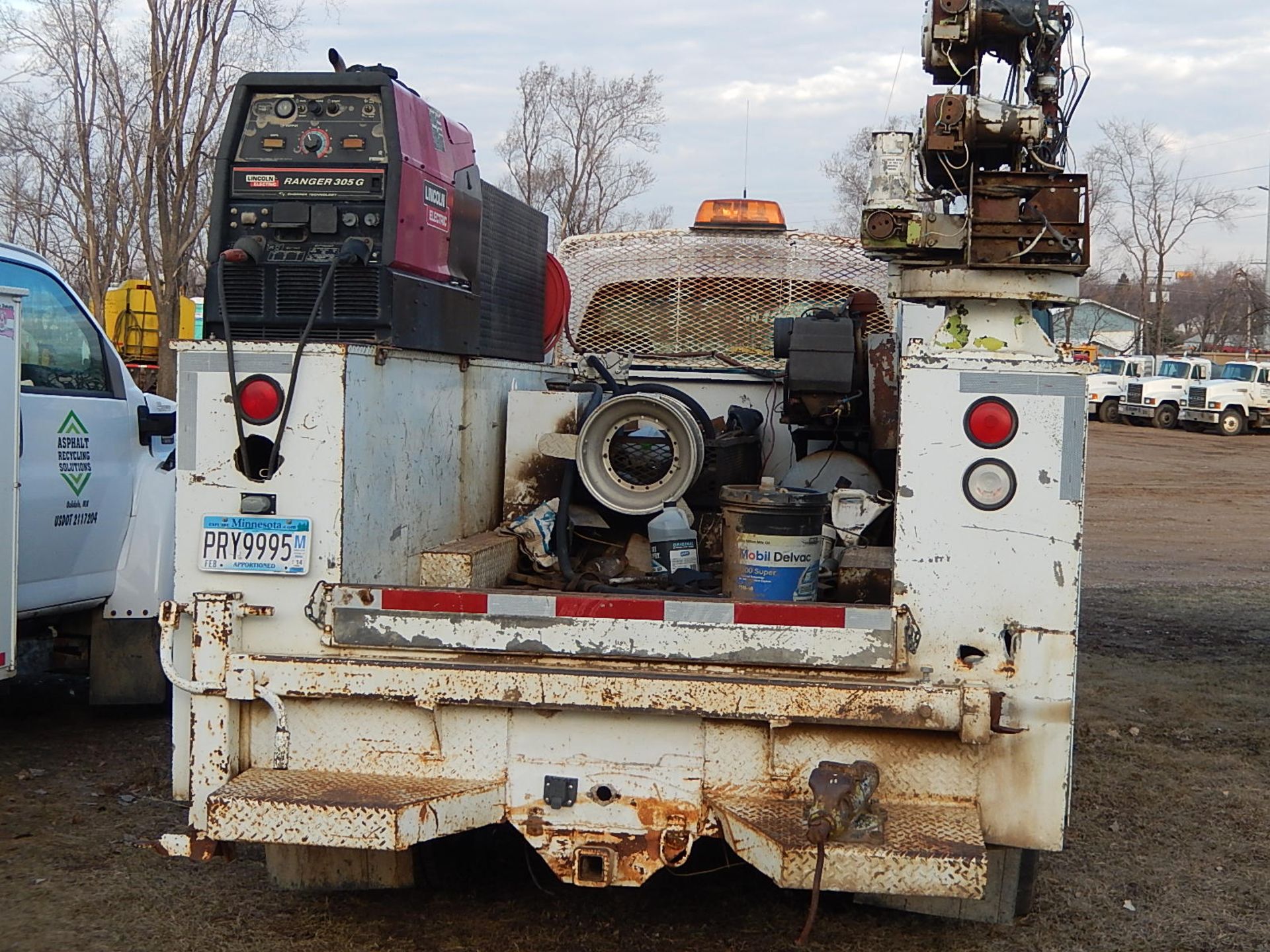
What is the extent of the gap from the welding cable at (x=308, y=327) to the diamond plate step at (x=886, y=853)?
4.64ft

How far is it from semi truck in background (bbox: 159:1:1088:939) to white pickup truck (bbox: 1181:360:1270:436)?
33.2 m

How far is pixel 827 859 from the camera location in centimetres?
319

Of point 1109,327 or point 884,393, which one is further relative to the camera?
point 1109,327

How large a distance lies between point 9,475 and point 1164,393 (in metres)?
34.9

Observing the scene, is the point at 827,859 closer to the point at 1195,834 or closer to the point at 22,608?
the point at 1195,834

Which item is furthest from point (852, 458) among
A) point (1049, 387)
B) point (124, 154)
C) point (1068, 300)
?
point (124, 154)

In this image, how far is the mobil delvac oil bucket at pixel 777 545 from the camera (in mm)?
3842

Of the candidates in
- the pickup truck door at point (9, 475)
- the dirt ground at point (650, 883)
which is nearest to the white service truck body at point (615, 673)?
the dirt ground at point (650, 883)

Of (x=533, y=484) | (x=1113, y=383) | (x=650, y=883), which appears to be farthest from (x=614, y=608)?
(x=1113, y=383)

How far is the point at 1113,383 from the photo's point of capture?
39094 millimetres

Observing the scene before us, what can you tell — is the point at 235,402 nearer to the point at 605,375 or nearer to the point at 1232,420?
the point at 605,375

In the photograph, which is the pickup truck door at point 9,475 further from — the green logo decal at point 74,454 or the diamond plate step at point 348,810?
the diamond plate step at point 348,810

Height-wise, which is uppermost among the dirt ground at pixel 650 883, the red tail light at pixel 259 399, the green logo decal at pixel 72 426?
the red tail light at pixel 259 399

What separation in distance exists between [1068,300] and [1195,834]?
233 centimetres
